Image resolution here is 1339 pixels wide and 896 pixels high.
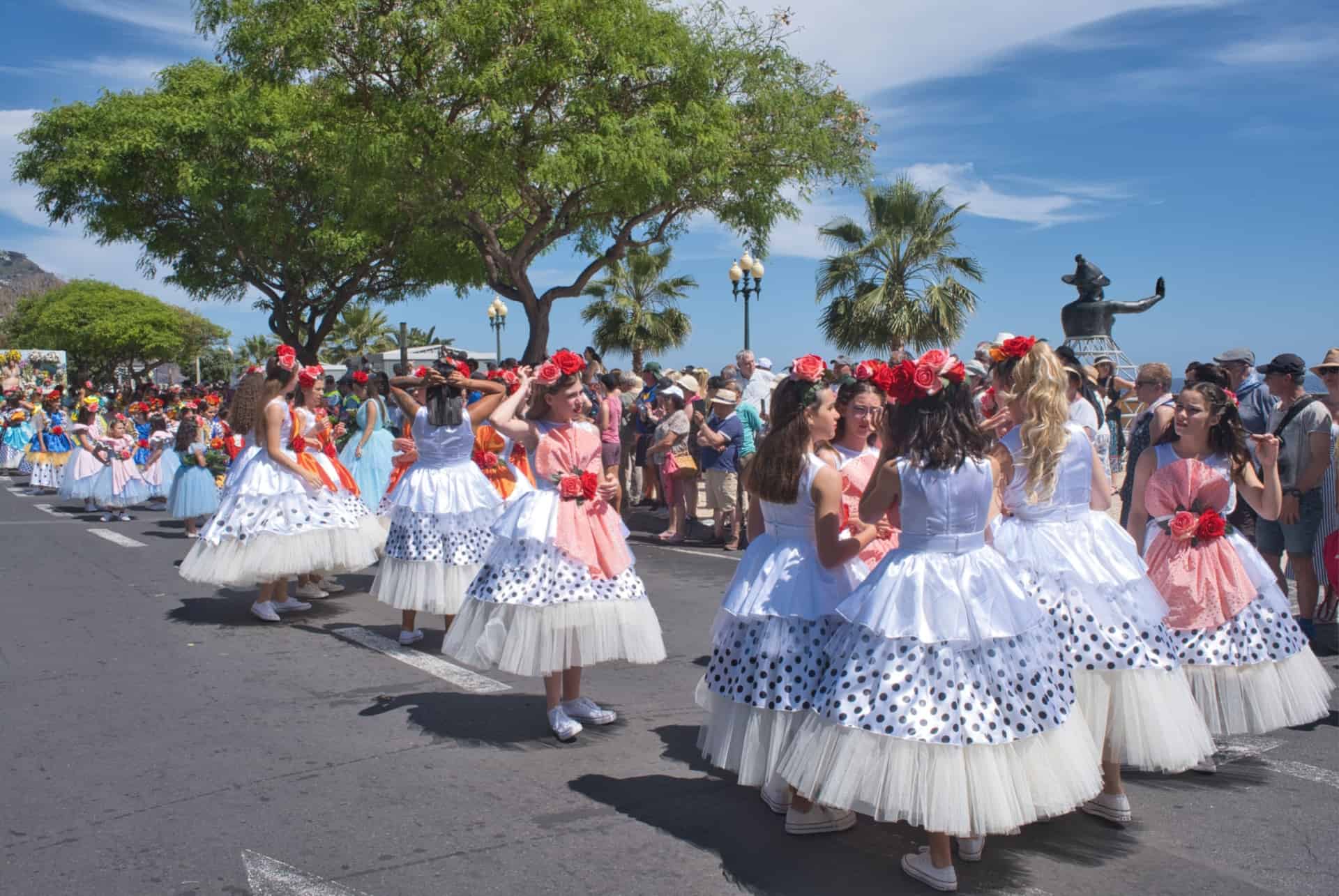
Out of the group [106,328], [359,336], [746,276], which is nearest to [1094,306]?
[746,276]

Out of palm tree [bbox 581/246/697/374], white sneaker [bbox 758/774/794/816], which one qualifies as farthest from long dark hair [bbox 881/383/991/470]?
palm tree [bbox 581/246/697/374]

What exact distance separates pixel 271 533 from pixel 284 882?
4727mm

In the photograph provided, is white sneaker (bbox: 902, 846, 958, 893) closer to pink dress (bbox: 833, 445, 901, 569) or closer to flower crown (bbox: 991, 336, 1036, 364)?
pink dress (bbox: 833, 445, 901, 569)

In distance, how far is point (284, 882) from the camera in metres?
4.02

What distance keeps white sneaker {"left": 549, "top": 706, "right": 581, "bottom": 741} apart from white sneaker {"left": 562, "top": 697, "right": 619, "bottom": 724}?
15cm

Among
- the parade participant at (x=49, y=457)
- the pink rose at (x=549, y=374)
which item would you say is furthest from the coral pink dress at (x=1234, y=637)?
the parade participant at (x=49, y=457)

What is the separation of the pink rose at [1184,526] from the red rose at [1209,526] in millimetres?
20

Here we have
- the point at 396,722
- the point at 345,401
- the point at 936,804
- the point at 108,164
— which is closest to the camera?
the point at 936,804

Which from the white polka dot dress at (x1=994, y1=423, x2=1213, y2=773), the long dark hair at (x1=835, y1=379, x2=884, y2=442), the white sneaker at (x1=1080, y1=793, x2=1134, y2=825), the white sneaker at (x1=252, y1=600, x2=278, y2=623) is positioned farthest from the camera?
the white sneaker at (x1=252, y1=600, x2=278, y2=623)

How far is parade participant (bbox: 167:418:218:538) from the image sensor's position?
1405 centimetres

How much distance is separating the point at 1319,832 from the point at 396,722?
449 cm

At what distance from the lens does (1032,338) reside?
15.7ft

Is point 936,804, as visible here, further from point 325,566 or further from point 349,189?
point 349,189

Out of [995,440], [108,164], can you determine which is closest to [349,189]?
[108,164]
